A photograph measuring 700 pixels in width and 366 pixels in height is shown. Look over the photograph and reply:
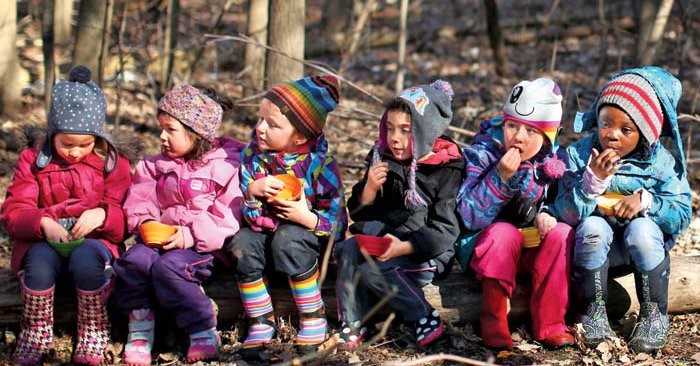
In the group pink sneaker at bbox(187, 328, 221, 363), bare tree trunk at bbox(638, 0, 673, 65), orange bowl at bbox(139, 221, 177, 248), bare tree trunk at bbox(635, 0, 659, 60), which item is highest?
bare tree trunk at bbox(635, 0, 659, 60)

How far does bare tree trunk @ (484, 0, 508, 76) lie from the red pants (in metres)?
5.72

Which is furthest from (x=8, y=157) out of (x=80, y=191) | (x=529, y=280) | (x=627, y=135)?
(x=627, y=135)

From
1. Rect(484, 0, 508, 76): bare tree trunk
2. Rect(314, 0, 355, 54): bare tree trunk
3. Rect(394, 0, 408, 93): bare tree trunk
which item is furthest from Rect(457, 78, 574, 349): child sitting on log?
Rect(314, 0, 355, 54): bare tree trunk

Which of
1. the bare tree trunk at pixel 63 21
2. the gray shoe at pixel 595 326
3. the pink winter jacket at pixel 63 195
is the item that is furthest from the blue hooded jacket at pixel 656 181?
the bare tree trunk at pixel 63 21

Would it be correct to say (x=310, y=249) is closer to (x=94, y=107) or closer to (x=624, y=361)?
(x=94, y=107)

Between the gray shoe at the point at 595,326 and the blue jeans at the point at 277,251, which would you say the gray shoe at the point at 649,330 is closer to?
the gray shoe at the point at 595,326

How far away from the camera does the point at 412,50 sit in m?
13.5

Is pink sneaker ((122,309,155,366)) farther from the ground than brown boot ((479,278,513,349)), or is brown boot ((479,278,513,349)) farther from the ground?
brown boot ((479,278,513,349))

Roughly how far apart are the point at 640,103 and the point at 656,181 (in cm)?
45

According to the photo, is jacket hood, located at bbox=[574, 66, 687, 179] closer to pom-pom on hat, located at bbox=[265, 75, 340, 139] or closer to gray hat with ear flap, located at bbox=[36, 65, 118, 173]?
pom-pom on hat, located at bbox=[265, 75, 340, 139]

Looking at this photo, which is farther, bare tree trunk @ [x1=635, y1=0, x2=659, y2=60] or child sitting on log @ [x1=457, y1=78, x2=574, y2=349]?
bare tree trunk @ [x1=635, y1=0, x2=659, y2=60]

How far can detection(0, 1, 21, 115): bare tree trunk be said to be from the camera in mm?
8305

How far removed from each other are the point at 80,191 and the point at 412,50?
9.00m

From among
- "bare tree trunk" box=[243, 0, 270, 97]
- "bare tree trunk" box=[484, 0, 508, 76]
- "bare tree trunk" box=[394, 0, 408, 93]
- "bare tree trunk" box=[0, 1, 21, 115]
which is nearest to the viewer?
"bare tree trunk" box=[0, 1, 21, 115]
